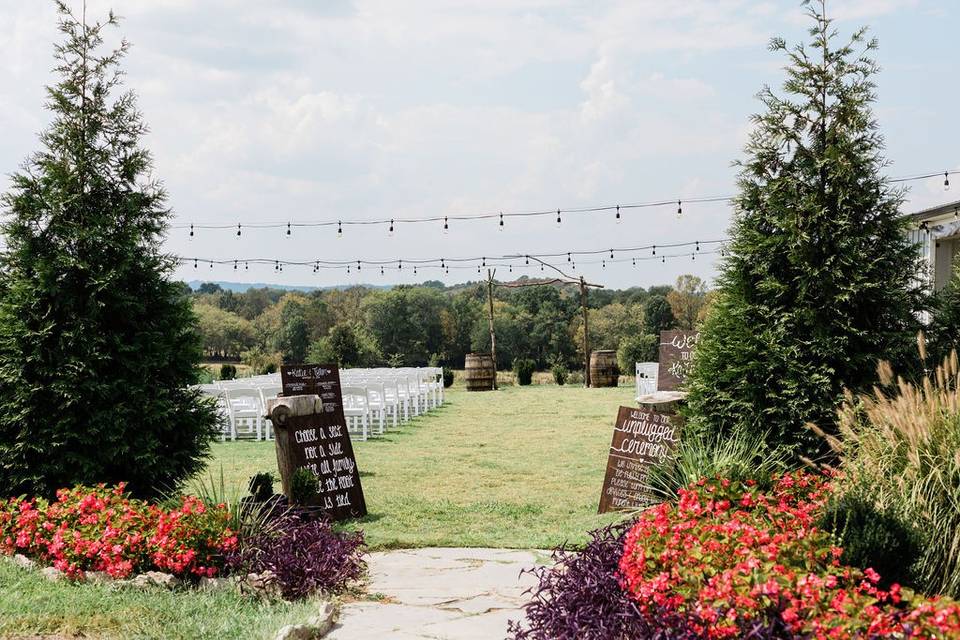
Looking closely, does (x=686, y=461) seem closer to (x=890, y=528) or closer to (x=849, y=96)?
(x=890, y=528)

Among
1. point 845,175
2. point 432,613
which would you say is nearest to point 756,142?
point 845,175

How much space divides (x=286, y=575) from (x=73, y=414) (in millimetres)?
2375

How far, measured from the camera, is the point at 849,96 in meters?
6.58

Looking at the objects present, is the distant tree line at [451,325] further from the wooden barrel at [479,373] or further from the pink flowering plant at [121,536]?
the pink flowering plant at [121,536]

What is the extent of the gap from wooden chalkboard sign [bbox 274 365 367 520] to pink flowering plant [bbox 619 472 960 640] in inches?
134

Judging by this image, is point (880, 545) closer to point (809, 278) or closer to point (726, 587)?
point (726, 587)

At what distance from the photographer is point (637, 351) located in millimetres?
30781

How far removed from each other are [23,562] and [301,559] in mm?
1643

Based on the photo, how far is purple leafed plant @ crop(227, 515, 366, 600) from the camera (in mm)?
4668

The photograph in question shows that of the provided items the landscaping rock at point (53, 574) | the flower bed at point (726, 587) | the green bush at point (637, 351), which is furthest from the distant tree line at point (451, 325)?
the flower bed at point (726, 587)

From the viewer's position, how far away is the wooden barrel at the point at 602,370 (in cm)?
2723

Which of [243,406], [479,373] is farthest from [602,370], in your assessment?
[243,406]

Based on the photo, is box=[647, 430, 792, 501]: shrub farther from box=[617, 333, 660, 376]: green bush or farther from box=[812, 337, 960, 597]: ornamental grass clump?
box=[617, 333, 660, 376]: green bush

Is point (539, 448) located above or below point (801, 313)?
below
